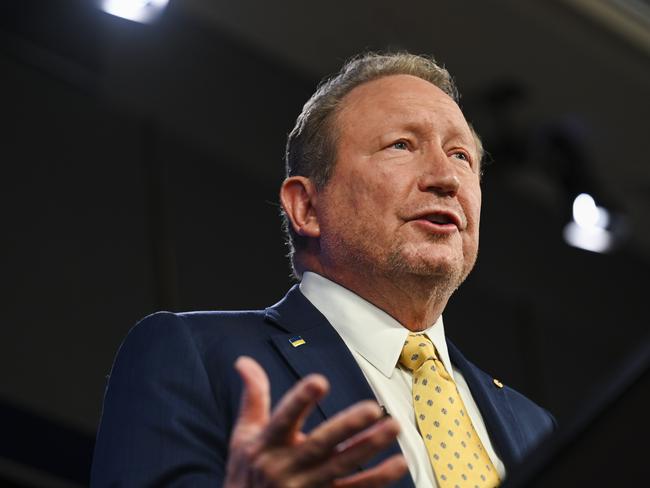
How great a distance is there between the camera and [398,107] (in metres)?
2.04

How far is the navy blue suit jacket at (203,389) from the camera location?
1399 millimetres

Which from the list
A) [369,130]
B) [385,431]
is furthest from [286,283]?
[385,431]

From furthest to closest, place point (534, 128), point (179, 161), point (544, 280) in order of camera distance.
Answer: point (544, 280), point (534, 128), point (179, 161)

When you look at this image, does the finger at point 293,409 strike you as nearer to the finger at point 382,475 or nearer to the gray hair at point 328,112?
the finger at point 382,475

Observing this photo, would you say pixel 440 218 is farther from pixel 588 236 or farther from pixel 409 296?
pixel 588 236

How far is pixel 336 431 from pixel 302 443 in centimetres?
6

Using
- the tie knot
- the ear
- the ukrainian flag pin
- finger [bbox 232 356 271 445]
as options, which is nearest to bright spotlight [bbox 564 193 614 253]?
the ear

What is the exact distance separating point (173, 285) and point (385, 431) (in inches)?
113

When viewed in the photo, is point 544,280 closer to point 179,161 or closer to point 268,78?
point 268,78

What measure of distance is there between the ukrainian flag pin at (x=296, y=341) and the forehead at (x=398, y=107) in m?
0.52

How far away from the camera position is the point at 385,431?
1.04 metres

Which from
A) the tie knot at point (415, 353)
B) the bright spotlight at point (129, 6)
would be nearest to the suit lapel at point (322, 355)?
the tie knot at point (415, 353)

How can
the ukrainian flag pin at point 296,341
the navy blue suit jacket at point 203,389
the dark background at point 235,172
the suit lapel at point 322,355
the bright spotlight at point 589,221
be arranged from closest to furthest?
the navy blue suit jacket at point 203,389 < the suit lapel at point 322,355 < the ukrainian flag pin at point 296,341 < the dark background at point 235,172 < the bright spotlight at point 589,221

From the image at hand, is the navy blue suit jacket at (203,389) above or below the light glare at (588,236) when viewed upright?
below
